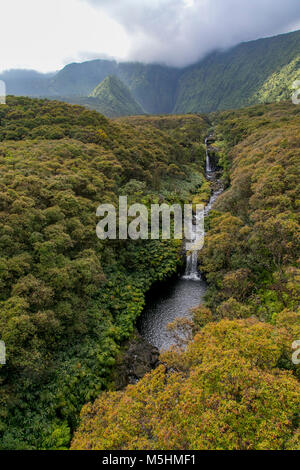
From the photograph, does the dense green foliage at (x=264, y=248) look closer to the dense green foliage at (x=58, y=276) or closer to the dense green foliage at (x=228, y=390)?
the dense green foliage at (x=228, y=390)

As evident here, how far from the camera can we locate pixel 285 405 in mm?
9008

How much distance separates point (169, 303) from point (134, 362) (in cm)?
830

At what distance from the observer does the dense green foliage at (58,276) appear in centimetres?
1391

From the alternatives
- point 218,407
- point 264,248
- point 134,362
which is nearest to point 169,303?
point 134,362

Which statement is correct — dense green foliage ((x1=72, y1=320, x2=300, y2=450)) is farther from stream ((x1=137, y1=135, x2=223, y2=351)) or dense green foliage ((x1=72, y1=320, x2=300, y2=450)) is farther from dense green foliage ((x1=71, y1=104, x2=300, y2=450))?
stream ((x1=137, y1=135, x2=223, y2=351))

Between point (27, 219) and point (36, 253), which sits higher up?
point (27, 219)

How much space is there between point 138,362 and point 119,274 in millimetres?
9294

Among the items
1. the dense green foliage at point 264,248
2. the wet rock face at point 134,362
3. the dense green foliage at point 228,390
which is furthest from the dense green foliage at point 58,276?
the dense green foliage at point 264,248

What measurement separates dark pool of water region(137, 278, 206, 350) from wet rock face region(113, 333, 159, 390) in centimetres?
132

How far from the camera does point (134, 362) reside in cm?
2000

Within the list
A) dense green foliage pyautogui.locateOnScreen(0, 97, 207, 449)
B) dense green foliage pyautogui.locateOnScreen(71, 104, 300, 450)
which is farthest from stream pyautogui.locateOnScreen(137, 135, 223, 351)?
dense green foliage pyautogui.locateOnScreen(71, 104, 300, 450)

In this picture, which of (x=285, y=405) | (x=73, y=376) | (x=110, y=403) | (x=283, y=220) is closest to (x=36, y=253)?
(x=73, y=376)

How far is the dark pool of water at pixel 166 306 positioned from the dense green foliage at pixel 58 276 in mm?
1532
